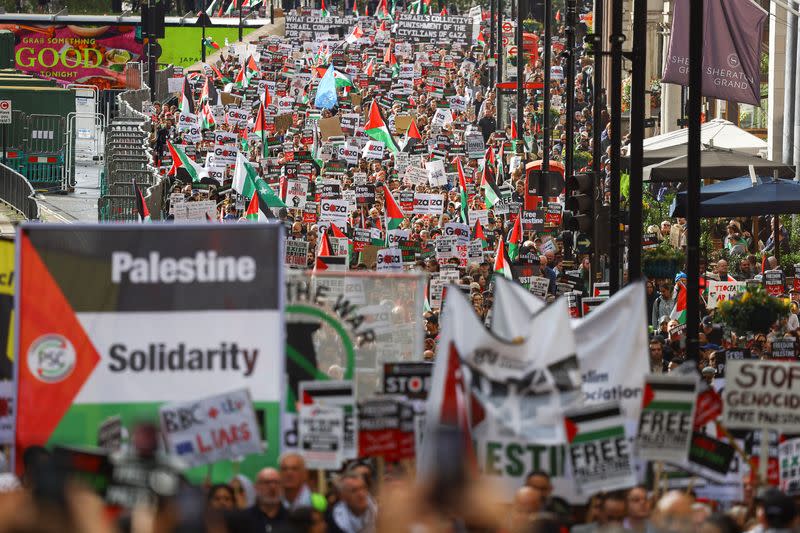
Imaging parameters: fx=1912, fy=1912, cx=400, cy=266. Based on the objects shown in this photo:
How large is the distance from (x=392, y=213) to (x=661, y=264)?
6140mm

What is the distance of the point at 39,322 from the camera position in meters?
10.3

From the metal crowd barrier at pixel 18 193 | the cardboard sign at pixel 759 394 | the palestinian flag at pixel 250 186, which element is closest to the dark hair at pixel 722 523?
the cardboard sign at pixel 759 394

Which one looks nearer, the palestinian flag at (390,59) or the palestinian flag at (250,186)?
the palestinian flag at (250,186)

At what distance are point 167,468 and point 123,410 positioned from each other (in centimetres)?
208

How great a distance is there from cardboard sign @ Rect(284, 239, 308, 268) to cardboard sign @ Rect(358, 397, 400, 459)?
11.2 meters

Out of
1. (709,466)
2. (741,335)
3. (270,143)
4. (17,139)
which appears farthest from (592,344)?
(17,139)

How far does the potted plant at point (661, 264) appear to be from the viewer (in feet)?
75.0

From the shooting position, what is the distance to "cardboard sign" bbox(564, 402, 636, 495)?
33.9 feet

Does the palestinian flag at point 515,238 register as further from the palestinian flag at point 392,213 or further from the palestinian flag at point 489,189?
the palestinian flag at point 489,189

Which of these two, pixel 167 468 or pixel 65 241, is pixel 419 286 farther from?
pixel 167 468

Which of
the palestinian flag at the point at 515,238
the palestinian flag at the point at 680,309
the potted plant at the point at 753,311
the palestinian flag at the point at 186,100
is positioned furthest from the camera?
the palestinian flag at the point at 186,100

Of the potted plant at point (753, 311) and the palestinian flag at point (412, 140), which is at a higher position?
the palestinian flag at point (412, 140)

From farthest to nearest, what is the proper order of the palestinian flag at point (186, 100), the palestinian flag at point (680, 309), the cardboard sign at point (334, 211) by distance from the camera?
1. the palestinian flag at point (186, 100)
2. the cardboard sign at point (334, 211)
3. the palestinian flag at point (680, 309)

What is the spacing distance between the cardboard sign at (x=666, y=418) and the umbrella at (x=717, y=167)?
14816 mm
